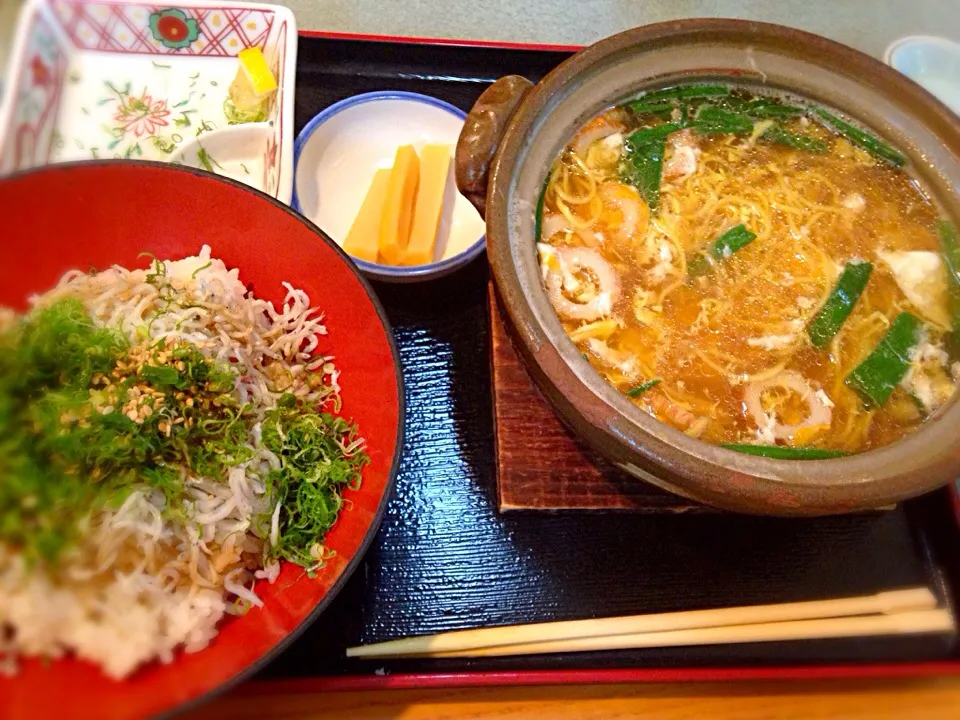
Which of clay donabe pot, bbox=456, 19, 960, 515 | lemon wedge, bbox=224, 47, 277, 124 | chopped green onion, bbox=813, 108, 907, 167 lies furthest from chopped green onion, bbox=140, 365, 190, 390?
chopped green onion, bbox=813, 108, 907, 167

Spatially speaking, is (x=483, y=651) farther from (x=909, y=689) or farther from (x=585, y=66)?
(x=585, y=66)

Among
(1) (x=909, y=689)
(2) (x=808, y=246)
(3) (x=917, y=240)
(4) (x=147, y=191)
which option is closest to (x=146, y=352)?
(4) (x=147, y=191)

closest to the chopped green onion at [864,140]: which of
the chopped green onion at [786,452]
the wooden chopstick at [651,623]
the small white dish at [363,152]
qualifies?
the chopped green onion at [786,452]

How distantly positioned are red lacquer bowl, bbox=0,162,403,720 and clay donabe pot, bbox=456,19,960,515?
1.06ft

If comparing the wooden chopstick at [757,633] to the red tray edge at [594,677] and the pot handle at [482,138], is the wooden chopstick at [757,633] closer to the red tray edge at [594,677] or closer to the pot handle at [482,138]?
the red tray edge at [594,677]

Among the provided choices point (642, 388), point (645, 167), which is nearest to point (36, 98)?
point (645, 167)

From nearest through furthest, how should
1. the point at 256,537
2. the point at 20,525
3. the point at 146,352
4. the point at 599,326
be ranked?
1. the point at 20,525
2. the point at 146,352
3. the point at 256,537
4. the point at 599,326

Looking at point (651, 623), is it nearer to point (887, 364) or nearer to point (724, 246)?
point (887, 364)

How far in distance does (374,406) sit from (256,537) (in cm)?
35

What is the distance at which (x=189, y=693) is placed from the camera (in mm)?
1024

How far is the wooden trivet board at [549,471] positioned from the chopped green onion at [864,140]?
1.03 metres

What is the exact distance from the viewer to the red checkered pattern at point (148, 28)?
1.90 meters

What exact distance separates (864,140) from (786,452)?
2.89 ft

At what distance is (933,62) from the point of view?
262cm
